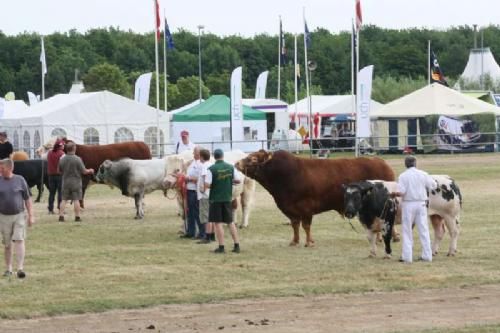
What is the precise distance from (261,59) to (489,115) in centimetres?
6632

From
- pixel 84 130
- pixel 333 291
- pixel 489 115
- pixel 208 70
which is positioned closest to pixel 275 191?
pixel 333 291

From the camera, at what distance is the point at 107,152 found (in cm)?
3219

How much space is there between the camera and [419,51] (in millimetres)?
117438

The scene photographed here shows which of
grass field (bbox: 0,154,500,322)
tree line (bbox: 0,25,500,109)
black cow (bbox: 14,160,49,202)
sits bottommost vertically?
grass field (bbox: 0,154,500,322)

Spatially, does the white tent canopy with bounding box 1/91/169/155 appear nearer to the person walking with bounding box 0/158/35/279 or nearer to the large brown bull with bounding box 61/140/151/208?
the large brown bull with bounding box 61/140/151/208

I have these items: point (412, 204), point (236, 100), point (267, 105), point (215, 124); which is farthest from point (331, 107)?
point (412, 204)

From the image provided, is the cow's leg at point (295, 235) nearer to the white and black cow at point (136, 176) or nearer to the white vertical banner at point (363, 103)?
the white and black cow at point (136, 176)

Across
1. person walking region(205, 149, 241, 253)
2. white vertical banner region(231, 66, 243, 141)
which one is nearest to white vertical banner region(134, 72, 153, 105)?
white vertical banner region(231, 66, 243, 141)

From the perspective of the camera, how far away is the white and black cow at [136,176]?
26.5 meters

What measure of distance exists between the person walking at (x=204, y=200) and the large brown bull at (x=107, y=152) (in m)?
10.6

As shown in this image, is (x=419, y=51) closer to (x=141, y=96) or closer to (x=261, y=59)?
(x=261, y=59)

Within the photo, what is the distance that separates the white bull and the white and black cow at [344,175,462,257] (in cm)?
474

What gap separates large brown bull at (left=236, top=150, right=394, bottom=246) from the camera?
20.8 metres

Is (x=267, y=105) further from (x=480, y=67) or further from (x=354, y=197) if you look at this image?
(x=354, y=197)
